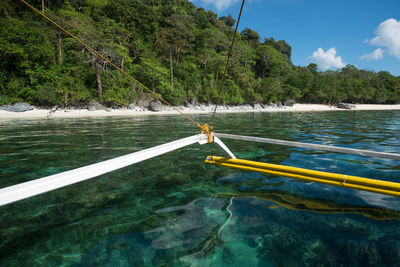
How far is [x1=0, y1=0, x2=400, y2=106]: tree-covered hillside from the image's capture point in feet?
69.5

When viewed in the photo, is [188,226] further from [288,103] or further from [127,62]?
[288,103]

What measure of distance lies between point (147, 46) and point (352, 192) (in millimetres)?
40456

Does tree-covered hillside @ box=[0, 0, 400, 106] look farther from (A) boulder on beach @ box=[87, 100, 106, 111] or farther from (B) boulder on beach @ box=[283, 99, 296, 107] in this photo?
(B) boulder on beach @ box=[283, 99, 296, 107]

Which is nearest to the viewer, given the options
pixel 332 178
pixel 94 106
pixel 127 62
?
pixel 332 178

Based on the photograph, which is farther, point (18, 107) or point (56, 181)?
point (18, 107)

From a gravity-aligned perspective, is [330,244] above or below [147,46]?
below

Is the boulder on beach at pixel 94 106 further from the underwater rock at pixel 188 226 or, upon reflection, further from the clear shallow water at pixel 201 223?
the underwater rock at pixel 188 226

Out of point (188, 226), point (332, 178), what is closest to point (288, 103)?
point (332, 178)

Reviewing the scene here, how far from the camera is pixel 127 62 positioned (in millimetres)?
28844

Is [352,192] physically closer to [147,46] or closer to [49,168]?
[49,168]

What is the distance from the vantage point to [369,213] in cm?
209

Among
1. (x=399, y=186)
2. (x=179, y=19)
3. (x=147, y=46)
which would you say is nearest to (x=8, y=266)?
(x=399, y=186)

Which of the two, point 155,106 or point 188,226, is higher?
point 155,106

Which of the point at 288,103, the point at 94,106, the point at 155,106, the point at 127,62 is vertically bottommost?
the point at 94,106
